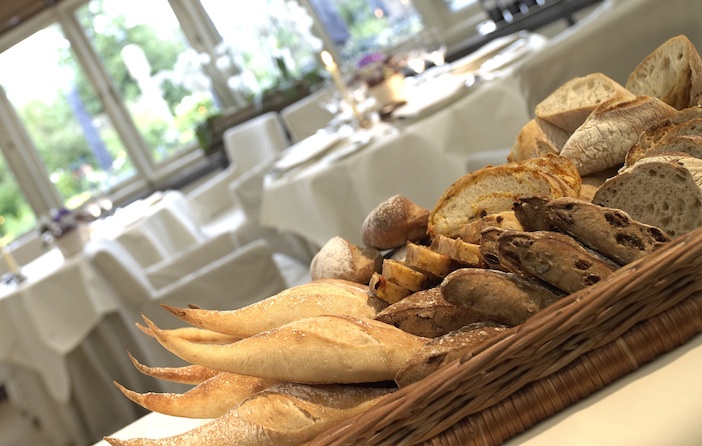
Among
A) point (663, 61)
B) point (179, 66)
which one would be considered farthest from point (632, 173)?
point (179, 66)

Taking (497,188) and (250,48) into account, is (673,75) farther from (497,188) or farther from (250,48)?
(250,48)

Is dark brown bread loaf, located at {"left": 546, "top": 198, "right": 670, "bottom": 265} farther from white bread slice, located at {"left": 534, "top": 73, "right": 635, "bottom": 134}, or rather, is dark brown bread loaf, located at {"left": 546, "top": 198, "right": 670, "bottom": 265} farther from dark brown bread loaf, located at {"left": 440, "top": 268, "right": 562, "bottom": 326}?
white bread slice, located at {"left": 534, "top": 73, "right": 635, "bottom": 134}

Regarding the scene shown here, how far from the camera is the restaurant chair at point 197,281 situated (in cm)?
308

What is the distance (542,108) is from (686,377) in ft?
2.14

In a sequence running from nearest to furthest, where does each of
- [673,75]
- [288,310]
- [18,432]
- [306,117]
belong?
[288,310] < [673,75] < [306,117] < [18,432]

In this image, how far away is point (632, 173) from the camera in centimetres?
74

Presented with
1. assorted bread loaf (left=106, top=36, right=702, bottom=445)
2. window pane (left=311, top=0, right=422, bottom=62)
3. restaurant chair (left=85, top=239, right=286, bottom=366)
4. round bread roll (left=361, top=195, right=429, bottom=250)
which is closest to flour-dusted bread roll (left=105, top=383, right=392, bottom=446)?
assorted bread loaf (left=106, top=36, right=702, bottom=445)

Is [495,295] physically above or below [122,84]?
below

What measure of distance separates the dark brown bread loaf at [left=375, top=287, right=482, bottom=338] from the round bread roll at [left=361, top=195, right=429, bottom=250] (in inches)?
9.9

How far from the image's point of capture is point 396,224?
101 centimetres

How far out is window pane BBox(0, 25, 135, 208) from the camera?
711 cm

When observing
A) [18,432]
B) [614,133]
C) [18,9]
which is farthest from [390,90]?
[18,9]

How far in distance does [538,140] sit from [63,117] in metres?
6.77

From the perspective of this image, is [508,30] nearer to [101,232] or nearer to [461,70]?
[461,70]
